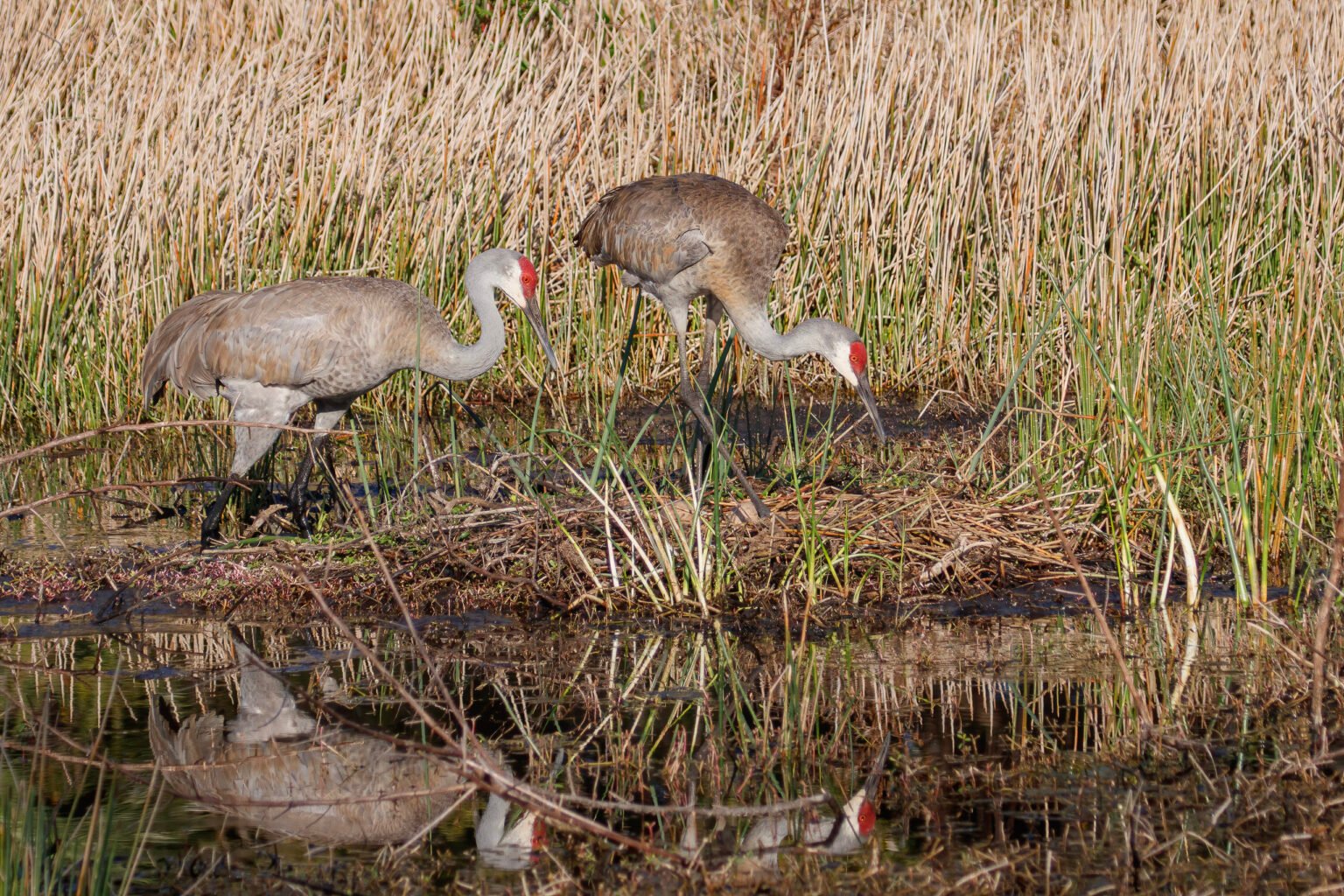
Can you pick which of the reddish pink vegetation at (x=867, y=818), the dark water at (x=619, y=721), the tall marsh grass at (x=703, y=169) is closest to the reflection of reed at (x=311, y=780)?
the dark water at (x=619, y=721)

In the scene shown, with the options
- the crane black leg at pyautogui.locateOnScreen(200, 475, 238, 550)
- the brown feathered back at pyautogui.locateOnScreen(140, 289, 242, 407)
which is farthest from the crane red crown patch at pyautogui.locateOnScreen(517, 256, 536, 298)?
the crane black leg at pyautogui.locateOnScreen(200, 475, 238, 550)

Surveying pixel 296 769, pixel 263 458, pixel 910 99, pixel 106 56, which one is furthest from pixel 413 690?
pixel 106 56

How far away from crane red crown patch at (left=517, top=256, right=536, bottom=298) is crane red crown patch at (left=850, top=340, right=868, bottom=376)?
48.0 inches

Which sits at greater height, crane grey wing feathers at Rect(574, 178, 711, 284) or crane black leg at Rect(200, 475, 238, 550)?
crane grey wing feathers at Rect(574, 178, 711, 284)

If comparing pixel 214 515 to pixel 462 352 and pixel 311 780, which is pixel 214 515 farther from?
pixel 311 780

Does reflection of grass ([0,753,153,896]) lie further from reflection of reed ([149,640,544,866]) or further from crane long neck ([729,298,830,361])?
crane long neck ([729,298,830,361])

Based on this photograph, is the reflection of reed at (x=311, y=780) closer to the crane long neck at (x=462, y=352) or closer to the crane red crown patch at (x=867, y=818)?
the crane red crown patch at (x=867, y=818)

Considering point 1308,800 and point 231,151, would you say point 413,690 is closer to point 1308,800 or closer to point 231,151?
point 1308,800

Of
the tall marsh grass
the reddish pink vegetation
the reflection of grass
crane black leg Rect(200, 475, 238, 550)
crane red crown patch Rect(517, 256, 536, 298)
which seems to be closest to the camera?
the reflection of grass

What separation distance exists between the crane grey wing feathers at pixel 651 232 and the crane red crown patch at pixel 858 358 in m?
0.72

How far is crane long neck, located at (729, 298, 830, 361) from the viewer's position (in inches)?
251

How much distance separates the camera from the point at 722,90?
8.54m

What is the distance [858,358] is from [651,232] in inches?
38.5

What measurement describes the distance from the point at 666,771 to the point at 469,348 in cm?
291
